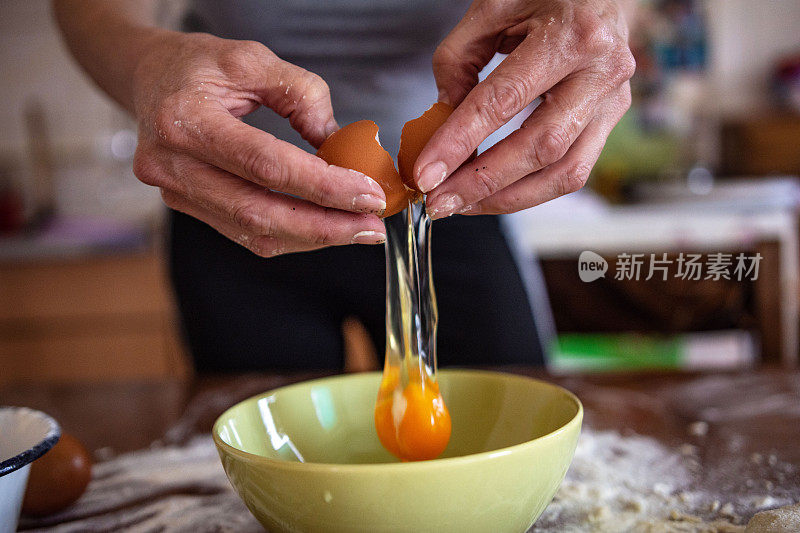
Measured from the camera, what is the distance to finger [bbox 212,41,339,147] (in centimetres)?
44

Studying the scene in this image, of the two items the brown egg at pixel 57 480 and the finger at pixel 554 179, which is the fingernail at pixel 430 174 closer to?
the finger at pixel 554 179

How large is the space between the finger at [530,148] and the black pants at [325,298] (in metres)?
0.41

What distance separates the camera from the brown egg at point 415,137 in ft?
1.53

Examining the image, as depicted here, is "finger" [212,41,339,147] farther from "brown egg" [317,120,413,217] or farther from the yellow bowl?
the yellow bowl

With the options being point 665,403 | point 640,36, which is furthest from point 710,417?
point 640,36

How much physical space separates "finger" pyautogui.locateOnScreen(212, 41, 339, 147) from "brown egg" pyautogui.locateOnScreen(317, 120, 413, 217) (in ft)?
0.08

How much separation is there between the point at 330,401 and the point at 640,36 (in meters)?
2.25

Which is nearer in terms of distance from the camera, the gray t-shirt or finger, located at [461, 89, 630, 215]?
finger, located at [461, 89, 630, 215]

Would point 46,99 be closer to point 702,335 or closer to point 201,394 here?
point 201,394

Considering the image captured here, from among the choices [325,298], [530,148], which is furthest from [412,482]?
[325,298]

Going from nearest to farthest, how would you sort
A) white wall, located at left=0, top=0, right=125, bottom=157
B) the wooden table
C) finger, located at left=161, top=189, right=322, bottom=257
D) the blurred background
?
finger, located at left=161, top=189, right=322, bottom=257 < the wooden table < the blurred background < white wall, located at left=0, top=0, right=125, bottom=157

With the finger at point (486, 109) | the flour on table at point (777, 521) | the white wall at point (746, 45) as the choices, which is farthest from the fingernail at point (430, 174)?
the white wall at point (746, 45)

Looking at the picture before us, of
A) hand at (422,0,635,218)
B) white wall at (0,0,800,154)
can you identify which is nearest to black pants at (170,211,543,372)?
hand at (422,0,635,218)

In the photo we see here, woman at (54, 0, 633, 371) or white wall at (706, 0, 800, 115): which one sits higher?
white wall at (706, 0, 800, 115)
